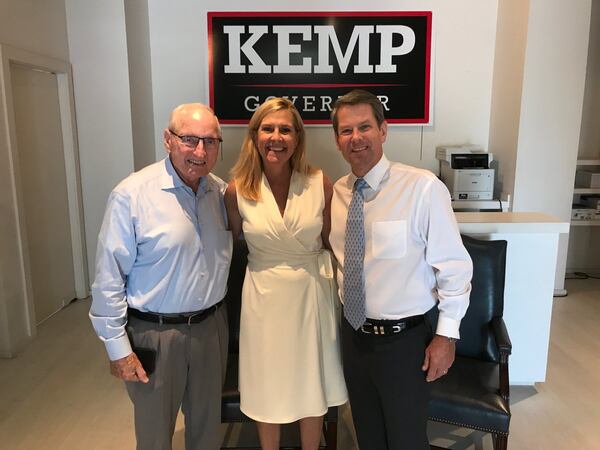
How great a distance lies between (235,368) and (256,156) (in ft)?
3.09

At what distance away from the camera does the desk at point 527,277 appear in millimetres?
2588

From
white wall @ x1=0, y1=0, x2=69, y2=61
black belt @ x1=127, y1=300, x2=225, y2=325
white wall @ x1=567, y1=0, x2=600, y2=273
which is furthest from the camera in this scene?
white wall @ x1=567, y1=0, x2=600, y2=273

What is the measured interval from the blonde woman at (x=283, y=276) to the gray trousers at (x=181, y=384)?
0.13 metres

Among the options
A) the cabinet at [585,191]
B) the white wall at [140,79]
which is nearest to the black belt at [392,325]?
the white wall at [140,79]

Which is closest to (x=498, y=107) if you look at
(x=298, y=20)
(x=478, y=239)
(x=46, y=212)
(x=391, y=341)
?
(x=298, y=20)

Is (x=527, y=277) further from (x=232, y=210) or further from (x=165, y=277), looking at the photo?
(x=165, y=277)

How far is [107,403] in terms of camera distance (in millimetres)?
2775

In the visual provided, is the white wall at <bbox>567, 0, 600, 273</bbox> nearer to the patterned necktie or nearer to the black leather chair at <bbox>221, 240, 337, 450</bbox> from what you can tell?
the black leather chair at <bbox>221, 240, 337, 450</bbox>

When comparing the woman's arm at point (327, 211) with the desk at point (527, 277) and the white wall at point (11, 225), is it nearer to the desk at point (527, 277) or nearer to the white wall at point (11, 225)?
the desk at point (527, 277)

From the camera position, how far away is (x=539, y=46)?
4141 mm

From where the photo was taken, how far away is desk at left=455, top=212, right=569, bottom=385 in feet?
8.49

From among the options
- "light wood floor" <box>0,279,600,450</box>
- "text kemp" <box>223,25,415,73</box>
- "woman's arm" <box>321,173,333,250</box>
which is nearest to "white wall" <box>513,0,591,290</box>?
"text kemp" <box>223,25,415,73</box>

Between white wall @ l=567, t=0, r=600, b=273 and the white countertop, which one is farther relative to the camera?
white wall @ l=567, t=0, r=600, b=273

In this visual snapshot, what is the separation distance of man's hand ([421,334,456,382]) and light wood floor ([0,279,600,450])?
3.27 ft
